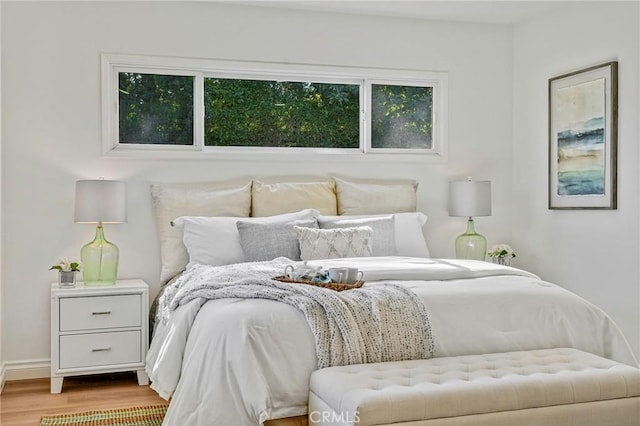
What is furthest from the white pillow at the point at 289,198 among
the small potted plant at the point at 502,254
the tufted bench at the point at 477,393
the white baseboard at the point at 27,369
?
the tufted bench at the point at 477,393

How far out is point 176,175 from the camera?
15.6 feet

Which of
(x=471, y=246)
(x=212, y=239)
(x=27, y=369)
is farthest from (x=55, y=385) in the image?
(x=471, y=246)

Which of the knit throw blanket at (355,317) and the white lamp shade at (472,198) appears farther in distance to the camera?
the white lamp shade at (472,198)

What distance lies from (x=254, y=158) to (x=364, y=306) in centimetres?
233

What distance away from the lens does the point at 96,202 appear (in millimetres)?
4258

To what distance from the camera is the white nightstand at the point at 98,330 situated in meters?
4.08

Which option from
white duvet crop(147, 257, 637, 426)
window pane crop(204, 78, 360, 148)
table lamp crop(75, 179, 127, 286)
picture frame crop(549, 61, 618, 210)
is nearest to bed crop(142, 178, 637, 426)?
white duvet crop(147, 257, 637, 426)

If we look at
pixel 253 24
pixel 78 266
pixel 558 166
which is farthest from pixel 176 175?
pixel 558 166

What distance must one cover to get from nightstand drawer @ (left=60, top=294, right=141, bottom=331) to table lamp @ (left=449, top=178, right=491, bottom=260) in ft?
7.81

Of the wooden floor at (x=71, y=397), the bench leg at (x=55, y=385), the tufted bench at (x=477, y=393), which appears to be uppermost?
the tufted bench at (x=477, y=393)

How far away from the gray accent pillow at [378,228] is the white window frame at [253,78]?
789mm

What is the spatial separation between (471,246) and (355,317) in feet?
8.41

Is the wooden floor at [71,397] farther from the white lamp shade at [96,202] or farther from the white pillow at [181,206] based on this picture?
the white lamp shade at [96,202]

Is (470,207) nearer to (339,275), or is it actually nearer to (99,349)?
(339,275)
